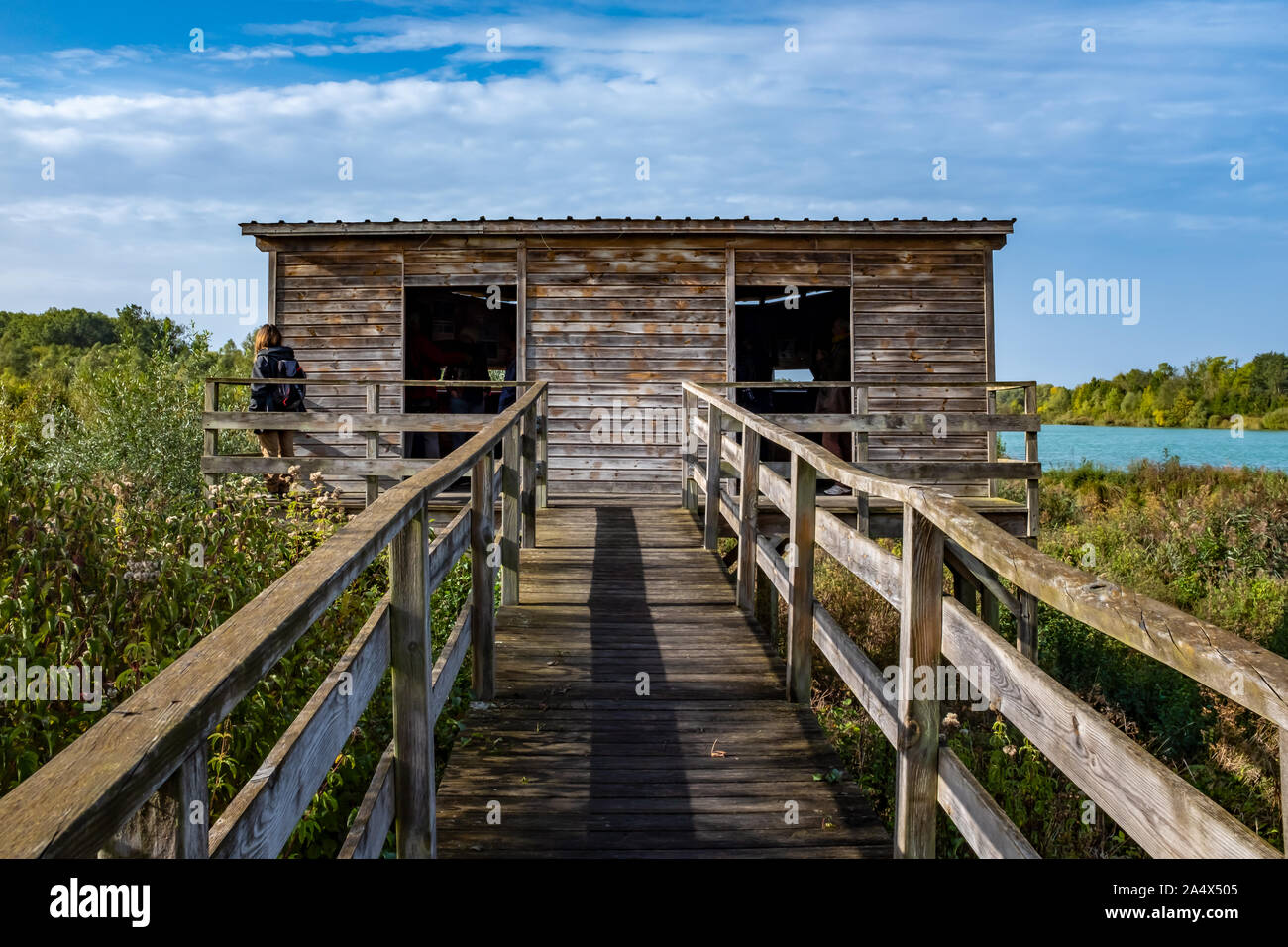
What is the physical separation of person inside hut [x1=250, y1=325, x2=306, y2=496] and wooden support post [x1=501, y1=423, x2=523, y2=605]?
193 inches

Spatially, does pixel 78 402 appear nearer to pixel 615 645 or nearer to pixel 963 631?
pixel 615 645

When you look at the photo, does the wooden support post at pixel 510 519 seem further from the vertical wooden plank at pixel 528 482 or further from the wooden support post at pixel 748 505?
the vertical wooden plank at pixel 528 482

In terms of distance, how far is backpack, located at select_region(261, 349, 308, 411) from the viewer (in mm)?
9922

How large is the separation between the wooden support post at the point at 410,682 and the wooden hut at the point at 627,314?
907 centimetres

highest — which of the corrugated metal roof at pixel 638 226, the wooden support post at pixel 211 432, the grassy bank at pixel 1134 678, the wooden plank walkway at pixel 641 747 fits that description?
the corrugated metal roof at pixel 638 226

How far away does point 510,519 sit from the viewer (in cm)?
559

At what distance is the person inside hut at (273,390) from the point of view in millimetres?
9898

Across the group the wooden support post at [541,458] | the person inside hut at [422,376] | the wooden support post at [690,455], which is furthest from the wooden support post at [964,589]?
the person inside hut at [422,376]

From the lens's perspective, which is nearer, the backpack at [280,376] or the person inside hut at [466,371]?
the backpack at [280,376]

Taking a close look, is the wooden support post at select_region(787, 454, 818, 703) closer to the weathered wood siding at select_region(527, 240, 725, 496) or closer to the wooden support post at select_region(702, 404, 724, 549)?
the wooden support post at select_region(702, 404, 724, 549)
